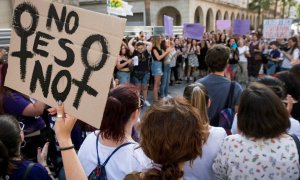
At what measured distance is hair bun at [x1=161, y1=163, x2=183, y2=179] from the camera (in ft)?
4.89

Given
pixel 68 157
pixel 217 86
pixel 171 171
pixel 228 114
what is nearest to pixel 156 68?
pixel 217 86

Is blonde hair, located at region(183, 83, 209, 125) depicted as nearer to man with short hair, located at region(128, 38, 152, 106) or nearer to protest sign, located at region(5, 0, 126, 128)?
protest sign, located at region(5, 0, 126, 128)

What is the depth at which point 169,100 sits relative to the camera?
1.71 m

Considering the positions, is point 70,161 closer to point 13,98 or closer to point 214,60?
point 13,98

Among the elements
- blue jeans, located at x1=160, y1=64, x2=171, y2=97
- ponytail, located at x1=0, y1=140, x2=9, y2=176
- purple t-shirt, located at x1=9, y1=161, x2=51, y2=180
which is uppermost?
ponytail, located at x1=0, y1=140, x2=9, y2=176

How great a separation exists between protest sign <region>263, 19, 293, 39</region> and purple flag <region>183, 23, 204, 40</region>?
2.73 metres

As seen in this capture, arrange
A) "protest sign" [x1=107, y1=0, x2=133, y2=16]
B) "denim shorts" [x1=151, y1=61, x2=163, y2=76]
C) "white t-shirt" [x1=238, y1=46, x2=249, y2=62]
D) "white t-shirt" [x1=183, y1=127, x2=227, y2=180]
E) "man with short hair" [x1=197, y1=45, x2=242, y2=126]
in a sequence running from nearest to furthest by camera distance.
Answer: "white t-shirt" [x1=183, y1=127, x2=227, y2=180]
"man with short hair" [x1=197, y1=45, x2=242, y2=126]
"denim shorts" [x1=151, y1=61, x2=163, y2=76]
"protest sign" [x1=107, y1=0, x2=133, y2=16]
"white t-shirt" [x1=238, y1=46, x2=249, y2=62]

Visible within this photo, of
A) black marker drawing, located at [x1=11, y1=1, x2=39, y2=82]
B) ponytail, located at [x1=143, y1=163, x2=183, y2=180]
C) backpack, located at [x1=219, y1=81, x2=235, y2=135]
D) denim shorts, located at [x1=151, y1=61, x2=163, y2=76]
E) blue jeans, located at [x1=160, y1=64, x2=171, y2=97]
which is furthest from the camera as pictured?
blue jeans, located at [x1=160, y1=64, x2=171, y2=97]

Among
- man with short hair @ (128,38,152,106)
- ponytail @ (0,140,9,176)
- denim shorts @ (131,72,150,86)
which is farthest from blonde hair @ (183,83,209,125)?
denim shorts @ (131,72,150,86)

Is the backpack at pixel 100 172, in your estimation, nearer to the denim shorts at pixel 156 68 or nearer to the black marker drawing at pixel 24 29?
the black marker drawing at pixel 24 29

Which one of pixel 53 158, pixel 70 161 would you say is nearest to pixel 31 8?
pixel 70 161

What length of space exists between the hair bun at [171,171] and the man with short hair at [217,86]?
1999mm

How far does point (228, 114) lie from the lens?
3.36m

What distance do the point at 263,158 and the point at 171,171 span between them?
2.43ft
